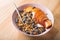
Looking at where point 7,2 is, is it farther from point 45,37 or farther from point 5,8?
point 45,37

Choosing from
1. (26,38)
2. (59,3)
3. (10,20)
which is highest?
(59,3)

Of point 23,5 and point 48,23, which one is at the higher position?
point 23,5

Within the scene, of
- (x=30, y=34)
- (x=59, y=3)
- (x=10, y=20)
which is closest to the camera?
(x=30, y=34)

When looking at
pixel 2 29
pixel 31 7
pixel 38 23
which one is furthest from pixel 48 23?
pixel 2 29
